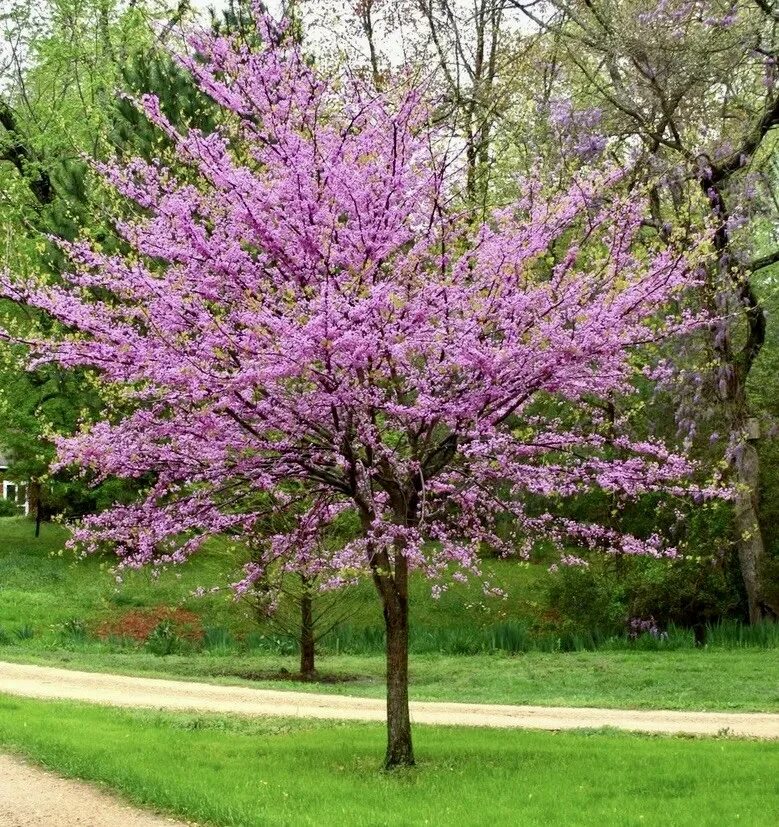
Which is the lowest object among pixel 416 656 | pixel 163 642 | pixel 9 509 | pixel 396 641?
pixel 416 656

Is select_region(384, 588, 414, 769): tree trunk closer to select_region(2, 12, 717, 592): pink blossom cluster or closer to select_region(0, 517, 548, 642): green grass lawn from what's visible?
select_region(2, 12, 717, 592): pink blossom cluster

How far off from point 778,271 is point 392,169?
1014 inches

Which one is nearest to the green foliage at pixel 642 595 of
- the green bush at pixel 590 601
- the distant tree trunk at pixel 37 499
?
the green bush at pixel 590 601

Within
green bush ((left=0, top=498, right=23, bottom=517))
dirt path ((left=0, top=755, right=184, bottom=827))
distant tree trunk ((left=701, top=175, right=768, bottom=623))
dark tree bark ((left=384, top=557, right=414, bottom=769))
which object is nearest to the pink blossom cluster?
dark tree bark ((left=384, top=557, right=414, bottom=769))

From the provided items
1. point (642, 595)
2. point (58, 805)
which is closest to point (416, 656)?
point (642, 595)

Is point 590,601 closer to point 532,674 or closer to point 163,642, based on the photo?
point 532,674

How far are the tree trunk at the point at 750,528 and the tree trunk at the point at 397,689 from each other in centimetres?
1192

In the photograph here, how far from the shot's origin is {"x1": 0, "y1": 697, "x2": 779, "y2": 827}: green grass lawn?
7.93m

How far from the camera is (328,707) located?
1521 cm

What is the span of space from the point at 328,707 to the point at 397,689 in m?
5.40

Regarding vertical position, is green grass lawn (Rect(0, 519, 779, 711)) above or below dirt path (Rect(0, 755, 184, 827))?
above

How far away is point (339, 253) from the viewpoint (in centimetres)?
945

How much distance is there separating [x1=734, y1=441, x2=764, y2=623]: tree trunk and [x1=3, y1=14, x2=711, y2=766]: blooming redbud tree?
11.3m

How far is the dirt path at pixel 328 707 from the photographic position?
13.1 metres
